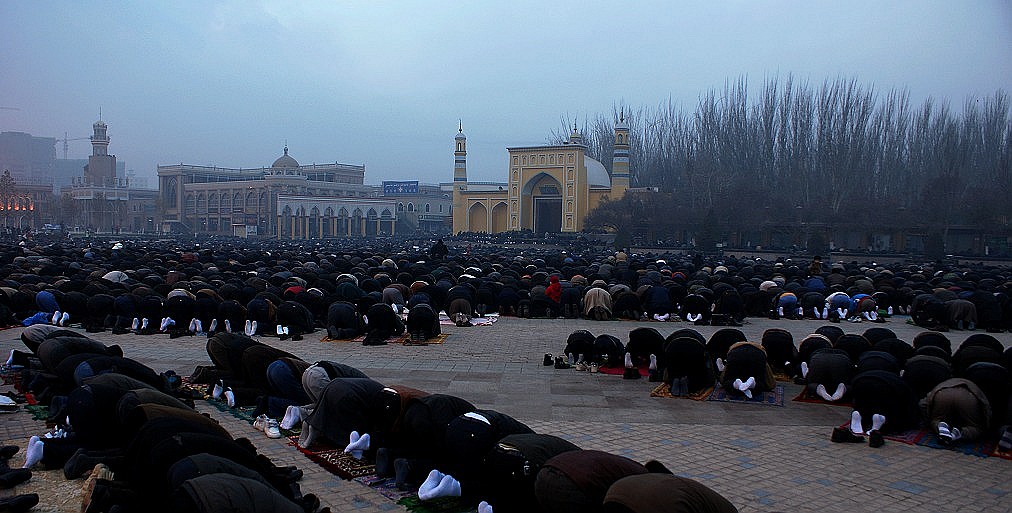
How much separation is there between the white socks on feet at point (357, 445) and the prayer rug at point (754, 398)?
533 cm

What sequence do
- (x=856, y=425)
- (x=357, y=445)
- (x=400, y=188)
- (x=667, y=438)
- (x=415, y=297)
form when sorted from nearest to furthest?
(x=357, y=445), (x=667, y=438), (x=856, y=425), (x=415, y=297), (x=400, y=188)

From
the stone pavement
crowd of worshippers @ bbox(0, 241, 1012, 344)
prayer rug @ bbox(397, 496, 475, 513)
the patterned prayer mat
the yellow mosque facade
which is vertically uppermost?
the yellow mosque facade

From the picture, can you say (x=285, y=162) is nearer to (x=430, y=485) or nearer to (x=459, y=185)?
(x=459, y=185)

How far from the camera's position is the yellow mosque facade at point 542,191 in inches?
2394

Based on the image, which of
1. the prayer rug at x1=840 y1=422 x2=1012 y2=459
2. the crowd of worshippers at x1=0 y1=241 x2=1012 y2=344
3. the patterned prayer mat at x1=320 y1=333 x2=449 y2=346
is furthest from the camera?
the crowd of worshippers at x1=0 y1=241 x2=1012 y2=344

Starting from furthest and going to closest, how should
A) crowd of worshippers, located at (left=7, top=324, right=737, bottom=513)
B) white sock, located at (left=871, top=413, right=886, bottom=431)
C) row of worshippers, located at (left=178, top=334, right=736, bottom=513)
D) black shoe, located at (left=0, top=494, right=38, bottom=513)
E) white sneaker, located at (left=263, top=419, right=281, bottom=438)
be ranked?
white sock, located at (left=871, top=413, right=886, bottom=431), white sneaker, located at (left=263, top=419, right=281, bottom=438), black shoe, located at (left=0, top=494, right=38, bottom=513), row of worshippers, located at (left=178, top=334, right=736, bottom=513), crowd of worshippers, located at (left=7, top=324, right=737, bottom=513)

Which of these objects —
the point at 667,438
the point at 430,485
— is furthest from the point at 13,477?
the point at 667,438

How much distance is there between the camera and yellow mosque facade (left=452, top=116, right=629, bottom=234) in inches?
2394

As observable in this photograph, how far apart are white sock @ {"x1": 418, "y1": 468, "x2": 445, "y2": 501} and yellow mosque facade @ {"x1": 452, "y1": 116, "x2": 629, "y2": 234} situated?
5295cm

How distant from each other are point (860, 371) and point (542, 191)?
53.6 m

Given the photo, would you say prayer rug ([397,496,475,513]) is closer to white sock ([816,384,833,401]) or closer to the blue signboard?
white sock ([816,384,833,401])

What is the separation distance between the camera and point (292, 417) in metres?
9.09

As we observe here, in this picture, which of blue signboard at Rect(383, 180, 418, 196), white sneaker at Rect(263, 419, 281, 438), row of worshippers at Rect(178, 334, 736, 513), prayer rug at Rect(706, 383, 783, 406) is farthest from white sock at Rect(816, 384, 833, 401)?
blue signboard at Rect(383, 180, 418, 196)

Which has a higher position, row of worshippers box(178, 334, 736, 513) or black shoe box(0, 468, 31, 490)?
row of worshippers box(178, 334, 736, 513)
